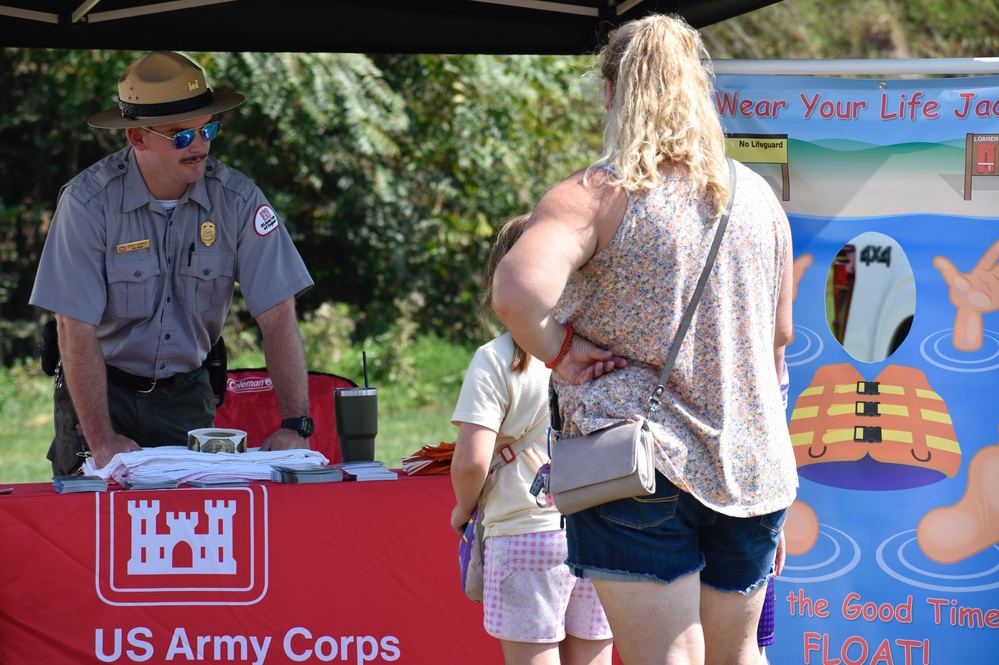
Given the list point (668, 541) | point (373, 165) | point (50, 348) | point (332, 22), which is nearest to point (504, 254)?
point (668, 541)

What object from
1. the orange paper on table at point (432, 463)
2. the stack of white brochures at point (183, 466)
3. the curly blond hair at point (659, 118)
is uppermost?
the curly blond hair at point (659, 118)

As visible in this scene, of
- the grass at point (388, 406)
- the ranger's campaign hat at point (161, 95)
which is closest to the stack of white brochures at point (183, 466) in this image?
the ranger's campaign hat at point (161, 95)

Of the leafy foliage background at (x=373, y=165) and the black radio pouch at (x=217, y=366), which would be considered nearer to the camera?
the black radio pouch at (x=217, y=366)

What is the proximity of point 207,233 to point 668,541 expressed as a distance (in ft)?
6.87

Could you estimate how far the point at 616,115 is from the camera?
2.05 meters

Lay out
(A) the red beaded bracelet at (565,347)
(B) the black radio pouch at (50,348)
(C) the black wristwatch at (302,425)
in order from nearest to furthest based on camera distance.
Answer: (A) the red beaded bracelet at (565,347)
(C) the black wristwatch at (302,425)
(B) the black radio pouch at (50,348)

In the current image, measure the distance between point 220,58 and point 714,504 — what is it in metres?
7.28

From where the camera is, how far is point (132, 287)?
136 inches

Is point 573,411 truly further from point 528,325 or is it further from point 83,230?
point 83,230

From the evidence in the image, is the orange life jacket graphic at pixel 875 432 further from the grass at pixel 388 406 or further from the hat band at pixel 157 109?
the grass at pixel 388 406

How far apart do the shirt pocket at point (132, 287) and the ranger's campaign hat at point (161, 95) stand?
0.41m

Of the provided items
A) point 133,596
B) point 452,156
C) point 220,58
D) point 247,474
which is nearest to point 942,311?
point 247,474

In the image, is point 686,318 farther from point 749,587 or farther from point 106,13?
point 106,13

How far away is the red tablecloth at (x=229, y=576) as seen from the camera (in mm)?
3064
